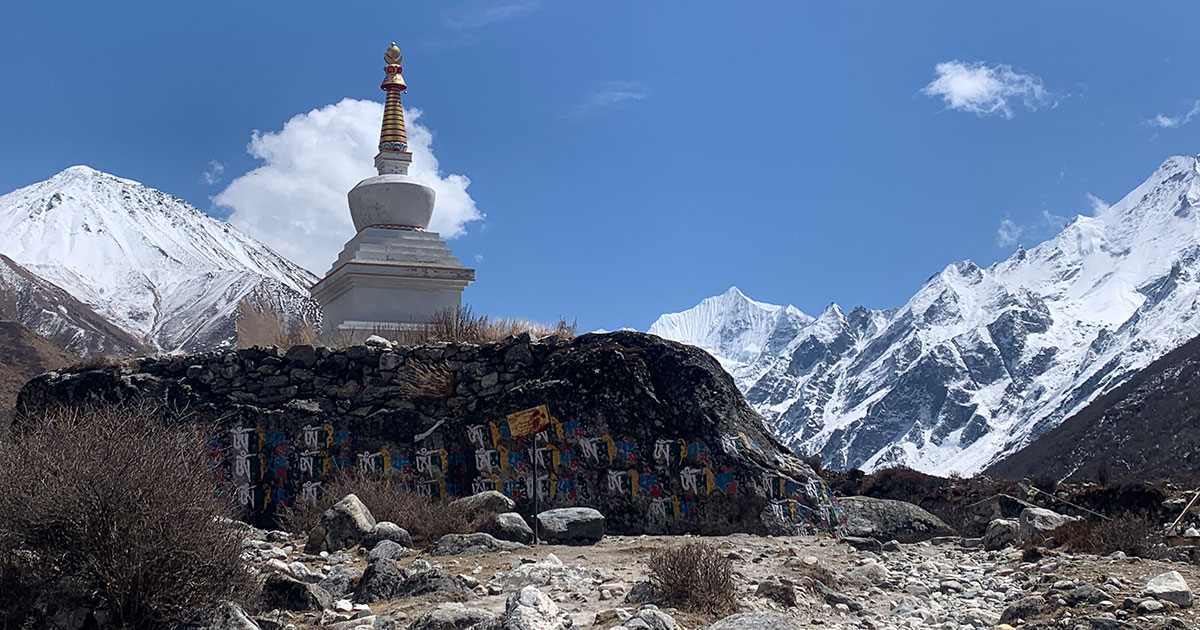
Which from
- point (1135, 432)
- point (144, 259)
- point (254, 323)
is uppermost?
point (144, 259)

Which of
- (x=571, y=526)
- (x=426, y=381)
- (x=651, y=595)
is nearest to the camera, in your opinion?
(x=651, y=595)

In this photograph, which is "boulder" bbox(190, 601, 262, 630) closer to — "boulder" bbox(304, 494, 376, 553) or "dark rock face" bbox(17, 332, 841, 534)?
"boulder" bbox(304, 494, 376, 553)

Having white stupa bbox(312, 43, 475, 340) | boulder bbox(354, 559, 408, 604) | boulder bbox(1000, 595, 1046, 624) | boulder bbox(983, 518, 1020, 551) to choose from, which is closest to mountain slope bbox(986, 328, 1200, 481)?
white stupa bbox(312, 43, 475, 340)

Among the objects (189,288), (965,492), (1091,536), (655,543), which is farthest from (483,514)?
(189,288)

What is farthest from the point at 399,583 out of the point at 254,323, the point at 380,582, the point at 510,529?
the point at 254,323

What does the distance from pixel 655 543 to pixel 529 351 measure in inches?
155

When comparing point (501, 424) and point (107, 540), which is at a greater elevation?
point (501, 424)

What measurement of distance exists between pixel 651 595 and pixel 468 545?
→ 265cm

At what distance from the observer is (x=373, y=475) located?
13.9m

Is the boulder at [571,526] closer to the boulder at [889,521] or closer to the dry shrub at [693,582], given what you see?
the dry shrub at [693,582]

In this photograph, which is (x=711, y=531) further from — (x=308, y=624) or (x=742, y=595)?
(x=308, y=624)

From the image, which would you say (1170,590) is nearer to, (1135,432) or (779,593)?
(779,593)

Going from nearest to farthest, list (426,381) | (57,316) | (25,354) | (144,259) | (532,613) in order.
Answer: (532,613) < (426,381) < (25,354) < (57,316) < (144,259)

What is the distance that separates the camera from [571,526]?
1185 centimetres
